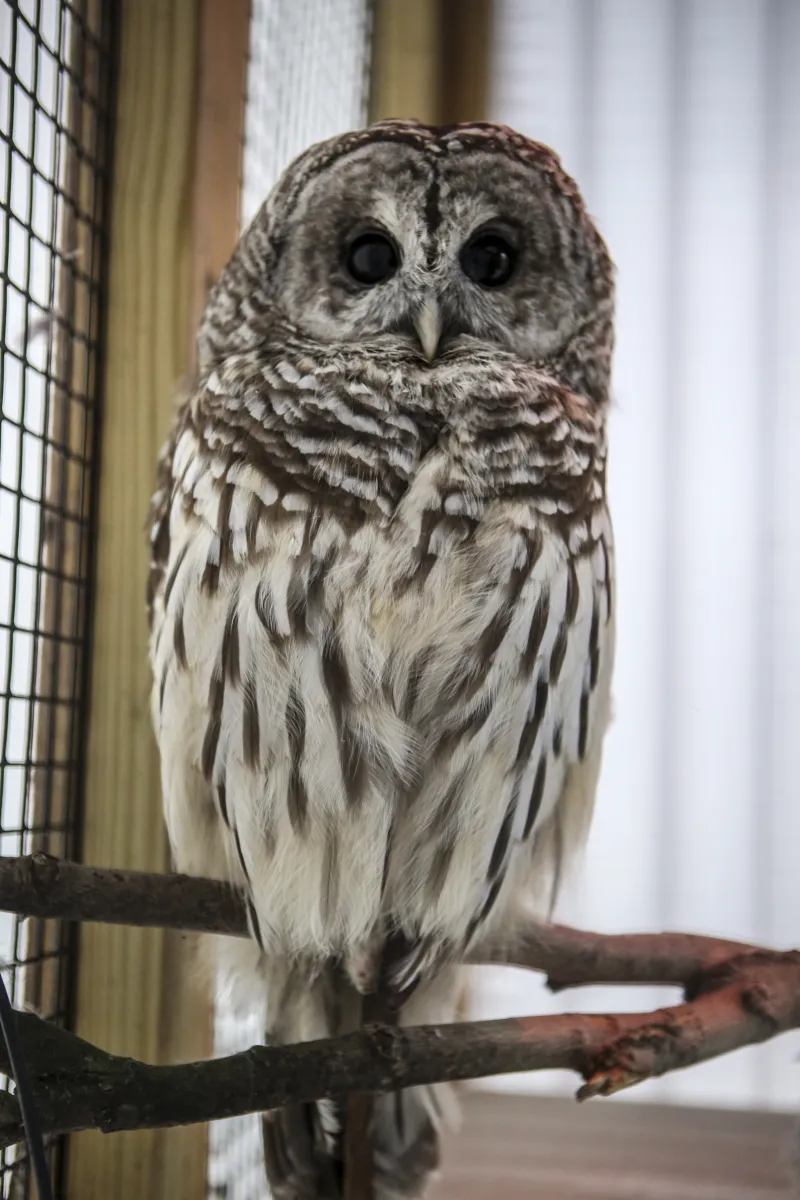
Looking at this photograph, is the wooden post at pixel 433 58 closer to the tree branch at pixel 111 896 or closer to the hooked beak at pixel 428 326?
the hooked beak at pixel 428 326

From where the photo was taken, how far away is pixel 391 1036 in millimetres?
841

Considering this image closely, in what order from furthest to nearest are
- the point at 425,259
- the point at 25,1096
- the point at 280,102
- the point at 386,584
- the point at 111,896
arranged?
the point at 280,102 → the point at 425,259 → the point at 386,584 → the point at 111,896 → the point at 25,1096

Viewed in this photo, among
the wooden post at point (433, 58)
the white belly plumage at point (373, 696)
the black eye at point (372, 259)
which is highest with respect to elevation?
the wooden post at point (433, 58)

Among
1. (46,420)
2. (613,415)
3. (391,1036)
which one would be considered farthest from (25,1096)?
(613,415)

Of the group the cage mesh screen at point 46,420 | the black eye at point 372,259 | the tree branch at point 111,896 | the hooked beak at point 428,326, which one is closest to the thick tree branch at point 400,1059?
the tree branch at point 111,896

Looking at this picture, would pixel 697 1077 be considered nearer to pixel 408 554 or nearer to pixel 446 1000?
pixel 446 1000

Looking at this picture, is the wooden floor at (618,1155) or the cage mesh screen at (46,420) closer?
the cage mesh screen at (46,420)

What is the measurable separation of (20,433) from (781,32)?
989 millimetres

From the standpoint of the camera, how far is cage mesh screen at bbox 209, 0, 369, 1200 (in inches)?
45.6

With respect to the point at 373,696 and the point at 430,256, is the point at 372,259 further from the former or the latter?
the point at 373,696

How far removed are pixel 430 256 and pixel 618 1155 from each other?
105cm

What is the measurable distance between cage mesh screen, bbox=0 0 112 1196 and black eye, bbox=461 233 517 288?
0.45 meters

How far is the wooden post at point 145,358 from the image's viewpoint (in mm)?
1118

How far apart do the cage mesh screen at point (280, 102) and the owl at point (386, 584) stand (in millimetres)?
110
